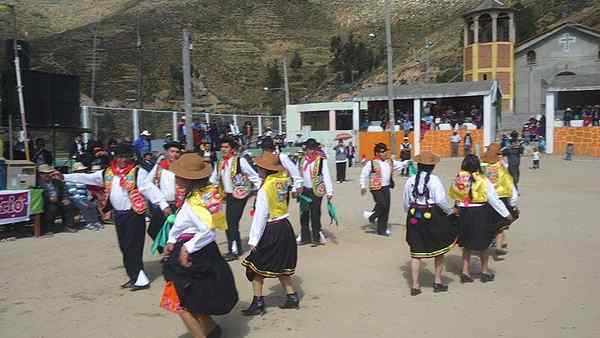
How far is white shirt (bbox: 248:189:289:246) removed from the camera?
5.98m

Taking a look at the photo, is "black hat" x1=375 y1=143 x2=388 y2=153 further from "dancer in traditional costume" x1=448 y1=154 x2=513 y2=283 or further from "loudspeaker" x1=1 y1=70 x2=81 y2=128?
"loudspeaker" x1=1 y1=70 x2=81 y2=128

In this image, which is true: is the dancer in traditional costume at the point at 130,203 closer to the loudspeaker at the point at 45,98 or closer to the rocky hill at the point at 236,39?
the loudspeaker at the point at 45,98

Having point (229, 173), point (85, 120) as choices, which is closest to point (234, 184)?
point (229, 173)

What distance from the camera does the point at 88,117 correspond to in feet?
58.6

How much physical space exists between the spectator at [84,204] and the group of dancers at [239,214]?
4340mm

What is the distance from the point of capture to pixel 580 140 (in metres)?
29.2

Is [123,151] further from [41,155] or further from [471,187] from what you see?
[41,155]

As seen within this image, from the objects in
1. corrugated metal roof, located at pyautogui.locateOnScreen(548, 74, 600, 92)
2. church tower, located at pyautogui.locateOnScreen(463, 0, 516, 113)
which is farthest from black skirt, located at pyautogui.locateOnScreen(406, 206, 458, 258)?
church tower, located at pyautogui.locateOnScreen(463, 0, 516, 113)

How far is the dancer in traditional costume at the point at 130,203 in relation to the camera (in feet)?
23.2

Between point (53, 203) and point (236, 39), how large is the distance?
253 ft

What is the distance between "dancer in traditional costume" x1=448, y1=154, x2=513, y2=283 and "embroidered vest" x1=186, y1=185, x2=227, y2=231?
3.29 metres

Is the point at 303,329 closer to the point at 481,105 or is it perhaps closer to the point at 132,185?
the point at 132,185

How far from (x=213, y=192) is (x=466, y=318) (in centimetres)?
280

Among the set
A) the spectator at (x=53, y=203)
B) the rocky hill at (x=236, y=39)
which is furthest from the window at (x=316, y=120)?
the spectator at (x=53, y=203)
